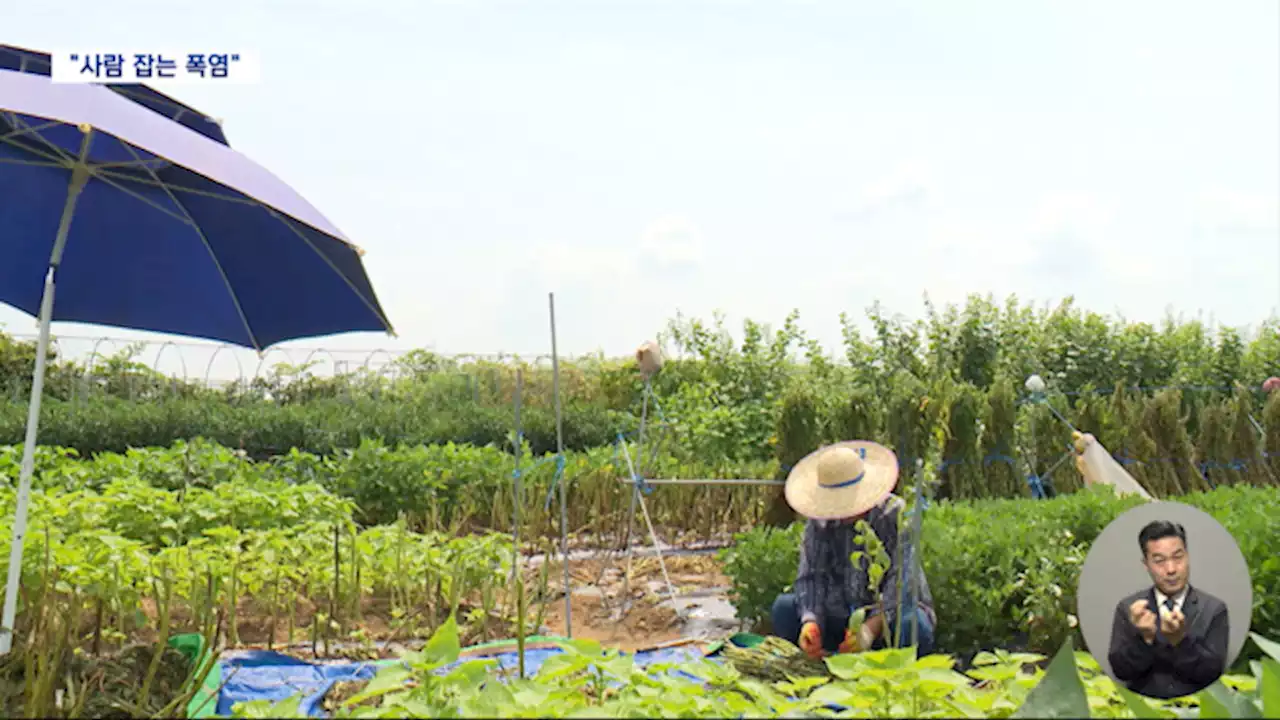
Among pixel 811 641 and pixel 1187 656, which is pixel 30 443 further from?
pixel 1187 656

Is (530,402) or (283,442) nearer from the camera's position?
(283,442)

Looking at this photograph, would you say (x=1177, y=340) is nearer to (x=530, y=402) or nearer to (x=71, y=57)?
(x=530, y=402)

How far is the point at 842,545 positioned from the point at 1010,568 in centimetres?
89

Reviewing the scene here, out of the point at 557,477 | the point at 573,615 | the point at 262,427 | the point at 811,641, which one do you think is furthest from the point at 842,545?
the point at 262,427

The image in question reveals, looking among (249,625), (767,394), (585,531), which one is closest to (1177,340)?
(767,394)

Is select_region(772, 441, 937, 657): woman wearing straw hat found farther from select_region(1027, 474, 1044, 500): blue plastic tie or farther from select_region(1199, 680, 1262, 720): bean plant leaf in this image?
select_region(1027, 474, 1044, 500): blue plastic tie

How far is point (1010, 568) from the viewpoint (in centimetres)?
429

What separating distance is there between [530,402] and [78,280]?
11.4 meters

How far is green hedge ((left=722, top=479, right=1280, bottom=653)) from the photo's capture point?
416cm

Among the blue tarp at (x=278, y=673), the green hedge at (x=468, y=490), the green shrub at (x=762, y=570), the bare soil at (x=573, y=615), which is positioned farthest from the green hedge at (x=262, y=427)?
the blue tarp at (x=278, y=673)

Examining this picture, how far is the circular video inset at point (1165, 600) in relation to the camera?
186cm

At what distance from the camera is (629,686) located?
201cm

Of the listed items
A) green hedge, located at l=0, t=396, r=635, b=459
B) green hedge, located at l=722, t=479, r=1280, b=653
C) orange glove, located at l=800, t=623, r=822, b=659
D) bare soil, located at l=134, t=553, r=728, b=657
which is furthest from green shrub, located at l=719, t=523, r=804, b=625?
green hedge, located at l=0, t=396, r=635, b=459

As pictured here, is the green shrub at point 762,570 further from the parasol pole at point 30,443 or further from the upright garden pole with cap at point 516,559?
the parasol pole at point 30,443
